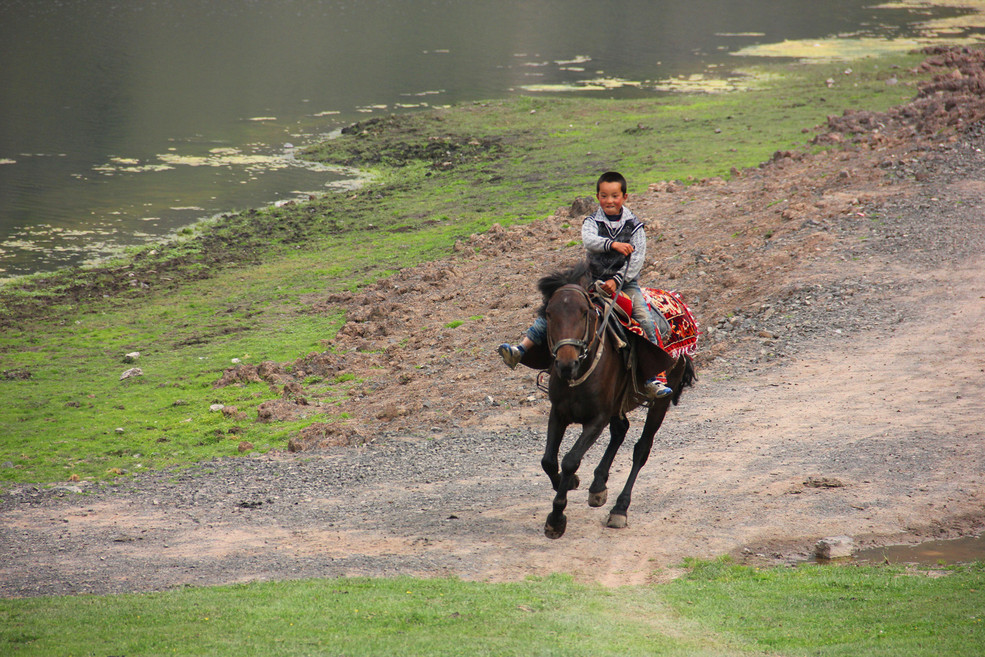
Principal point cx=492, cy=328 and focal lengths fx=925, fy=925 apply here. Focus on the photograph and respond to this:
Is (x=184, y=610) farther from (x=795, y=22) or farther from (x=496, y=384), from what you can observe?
(x=795, y=22)

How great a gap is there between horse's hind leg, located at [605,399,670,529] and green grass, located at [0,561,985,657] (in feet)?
4.06

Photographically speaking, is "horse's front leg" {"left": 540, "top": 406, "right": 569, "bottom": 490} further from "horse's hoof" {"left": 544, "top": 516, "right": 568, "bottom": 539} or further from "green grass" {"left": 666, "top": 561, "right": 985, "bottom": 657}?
"green grass" {"left": 666, "top": 561, "right": 985, "bottom": 657}

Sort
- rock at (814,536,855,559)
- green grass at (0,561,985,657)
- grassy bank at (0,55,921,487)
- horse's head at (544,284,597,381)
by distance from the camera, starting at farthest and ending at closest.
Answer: grassy bank at (0,55,921,487) → rock at (814,536,855,559) → horse's head at (544,284,597,381) → green grass at (0,561,985,657)

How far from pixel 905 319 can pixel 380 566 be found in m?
9.49

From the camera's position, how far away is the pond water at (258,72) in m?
27.0

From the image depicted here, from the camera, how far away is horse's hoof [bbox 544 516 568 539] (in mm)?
8812

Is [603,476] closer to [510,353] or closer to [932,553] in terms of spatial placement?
[510,353]

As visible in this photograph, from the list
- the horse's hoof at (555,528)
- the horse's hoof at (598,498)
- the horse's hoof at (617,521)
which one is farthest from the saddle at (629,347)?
the horse's hoof at (555,528)

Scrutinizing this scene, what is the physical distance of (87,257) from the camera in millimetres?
21984

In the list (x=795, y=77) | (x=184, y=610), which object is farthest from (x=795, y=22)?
(x=184, y=610)

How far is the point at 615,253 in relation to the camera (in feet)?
29.1

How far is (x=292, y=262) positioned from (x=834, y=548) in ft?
51.2

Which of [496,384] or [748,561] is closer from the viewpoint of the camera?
[748,561]

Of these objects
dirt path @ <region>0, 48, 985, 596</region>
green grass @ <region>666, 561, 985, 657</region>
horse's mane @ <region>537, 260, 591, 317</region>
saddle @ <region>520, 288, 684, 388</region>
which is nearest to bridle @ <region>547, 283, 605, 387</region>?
horse's mane @ <region>537, 260, 591, 317</region>
